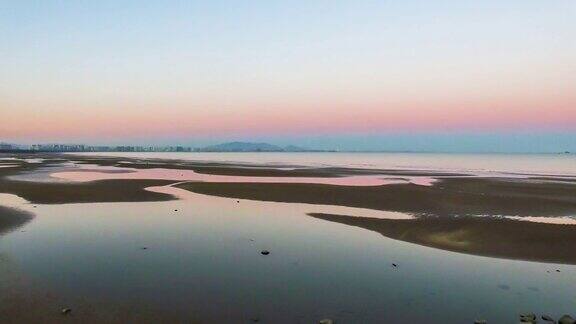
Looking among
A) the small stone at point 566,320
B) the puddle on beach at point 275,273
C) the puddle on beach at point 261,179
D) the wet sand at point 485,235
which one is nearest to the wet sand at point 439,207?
the wet sand at point 485,235

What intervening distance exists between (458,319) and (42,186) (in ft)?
118

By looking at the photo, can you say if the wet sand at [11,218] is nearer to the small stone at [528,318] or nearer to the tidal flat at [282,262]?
the tidal flat at [282,262]

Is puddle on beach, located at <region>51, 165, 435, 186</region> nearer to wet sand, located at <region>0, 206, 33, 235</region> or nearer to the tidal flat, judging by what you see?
the tidal flat

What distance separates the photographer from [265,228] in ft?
64.5

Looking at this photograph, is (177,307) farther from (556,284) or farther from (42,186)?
(42,186)

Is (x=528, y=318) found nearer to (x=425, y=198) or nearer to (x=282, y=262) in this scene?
(x=282, y=262)

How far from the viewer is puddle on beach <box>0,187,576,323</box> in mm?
9844

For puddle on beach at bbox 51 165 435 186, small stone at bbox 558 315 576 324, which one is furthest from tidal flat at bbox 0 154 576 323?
puddle on beach at bbox 51 165 435 186

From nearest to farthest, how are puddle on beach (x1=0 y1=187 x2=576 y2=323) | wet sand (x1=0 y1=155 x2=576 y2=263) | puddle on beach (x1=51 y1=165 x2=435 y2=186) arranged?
puddle on beach (x1=0 y1=187 x2=576 y2=323)
wet sand (x1=0 y1=155 x2=576 y2=263)
puddle on beach (x1=51 y1=165 x2=435 y2=186)

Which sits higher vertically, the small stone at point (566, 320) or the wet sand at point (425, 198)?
the wet sand at point (425, 198)

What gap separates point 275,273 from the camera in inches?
492

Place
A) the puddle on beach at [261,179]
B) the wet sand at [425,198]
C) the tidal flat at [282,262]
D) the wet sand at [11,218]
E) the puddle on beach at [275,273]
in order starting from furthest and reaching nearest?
the puddle on beach at [261,179]
the wet sand at [425,198]
the wet sand at [11,218]
the puddle on beach at [275,273]
the tidal flat at [282,262]

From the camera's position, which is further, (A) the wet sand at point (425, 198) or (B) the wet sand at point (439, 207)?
(A) the wet sand at point (425, 198)

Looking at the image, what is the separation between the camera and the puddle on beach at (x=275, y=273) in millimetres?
9844
